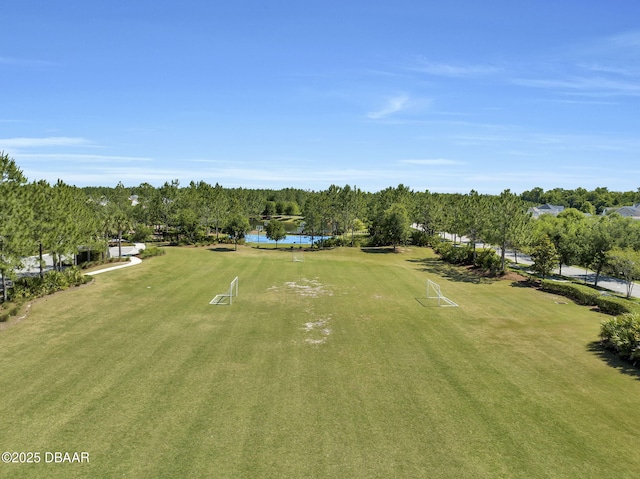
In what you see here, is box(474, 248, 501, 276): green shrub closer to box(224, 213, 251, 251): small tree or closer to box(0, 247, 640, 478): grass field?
box(0, 247, 640, 478): grass field

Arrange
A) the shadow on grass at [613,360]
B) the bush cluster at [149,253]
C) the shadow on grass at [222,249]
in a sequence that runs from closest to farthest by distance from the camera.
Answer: the shadow on grass at [613,360] → the bush cluster at [149,253] → the shadow on grass at [222,249]

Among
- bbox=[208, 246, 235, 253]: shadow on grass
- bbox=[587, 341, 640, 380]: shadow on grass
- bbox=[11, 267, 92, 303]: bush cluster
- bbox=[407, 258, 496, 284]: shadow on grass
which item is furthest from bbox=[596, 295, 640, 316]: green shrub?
bbox=[208, 246, 235, 253]: shadow on grass

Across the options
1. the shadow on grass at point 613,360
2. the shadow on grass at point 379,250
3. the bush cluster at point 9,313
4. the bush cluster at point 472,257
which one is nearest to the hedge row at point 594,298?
the shadow on grass at point 613,360

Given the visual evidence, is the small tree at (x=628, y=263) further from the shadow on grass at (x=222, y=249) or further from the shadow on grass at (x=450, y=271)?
the shadow on grass at (x=222, y=249)

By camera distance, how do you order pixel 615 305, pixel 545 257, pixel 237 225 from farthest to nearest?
pixel 237 225, pixel 545 257, pixel 615 305

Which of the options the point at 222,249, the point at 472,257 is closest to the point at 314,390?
the point at 472,257

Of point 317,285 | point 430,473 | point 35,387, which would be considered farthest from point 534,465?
point 317,285

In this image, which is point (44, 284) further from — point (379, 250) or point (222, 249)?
point (379, 250)
